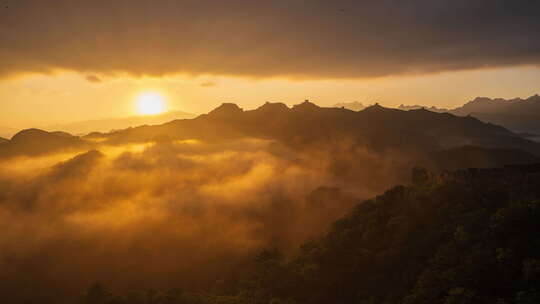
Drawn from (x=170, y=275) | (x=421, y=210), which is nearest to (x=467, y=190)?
(x=421, y=210)

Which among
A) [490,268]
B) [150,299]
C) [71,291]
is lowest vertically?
[71,291]

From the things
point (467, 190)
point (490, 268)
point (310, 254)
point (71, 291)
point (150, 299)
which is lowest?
point (71, 291)

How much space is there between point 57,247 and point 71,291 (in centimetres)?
4180

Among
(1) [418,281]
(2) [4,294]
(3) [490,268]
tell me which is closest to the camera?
(3) [490,268]

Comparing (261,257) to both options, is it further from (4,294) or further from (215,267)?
(4,294)

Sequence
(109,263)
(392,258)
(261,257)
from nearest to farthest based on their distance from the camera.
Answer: (392,258)
(261,257)
(109,263)

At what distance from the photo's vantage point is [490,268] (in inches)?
1785

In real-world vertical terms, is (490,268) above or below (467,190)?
below

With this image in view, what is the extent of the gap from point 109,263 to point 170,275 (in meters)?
32.5

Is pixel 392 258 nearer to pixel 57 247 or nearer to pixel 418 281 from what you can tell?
pixel 418 281

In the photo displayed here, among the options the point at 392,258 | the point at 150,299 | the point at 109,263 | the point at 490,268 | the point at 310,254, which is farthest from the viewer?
the point at 109,263

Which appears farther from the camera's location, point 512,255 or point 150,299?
point 150,299

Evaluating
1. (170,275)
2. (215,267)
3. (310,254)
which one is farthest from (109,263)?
(310,254)

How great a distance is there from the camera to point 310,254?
76.5m
